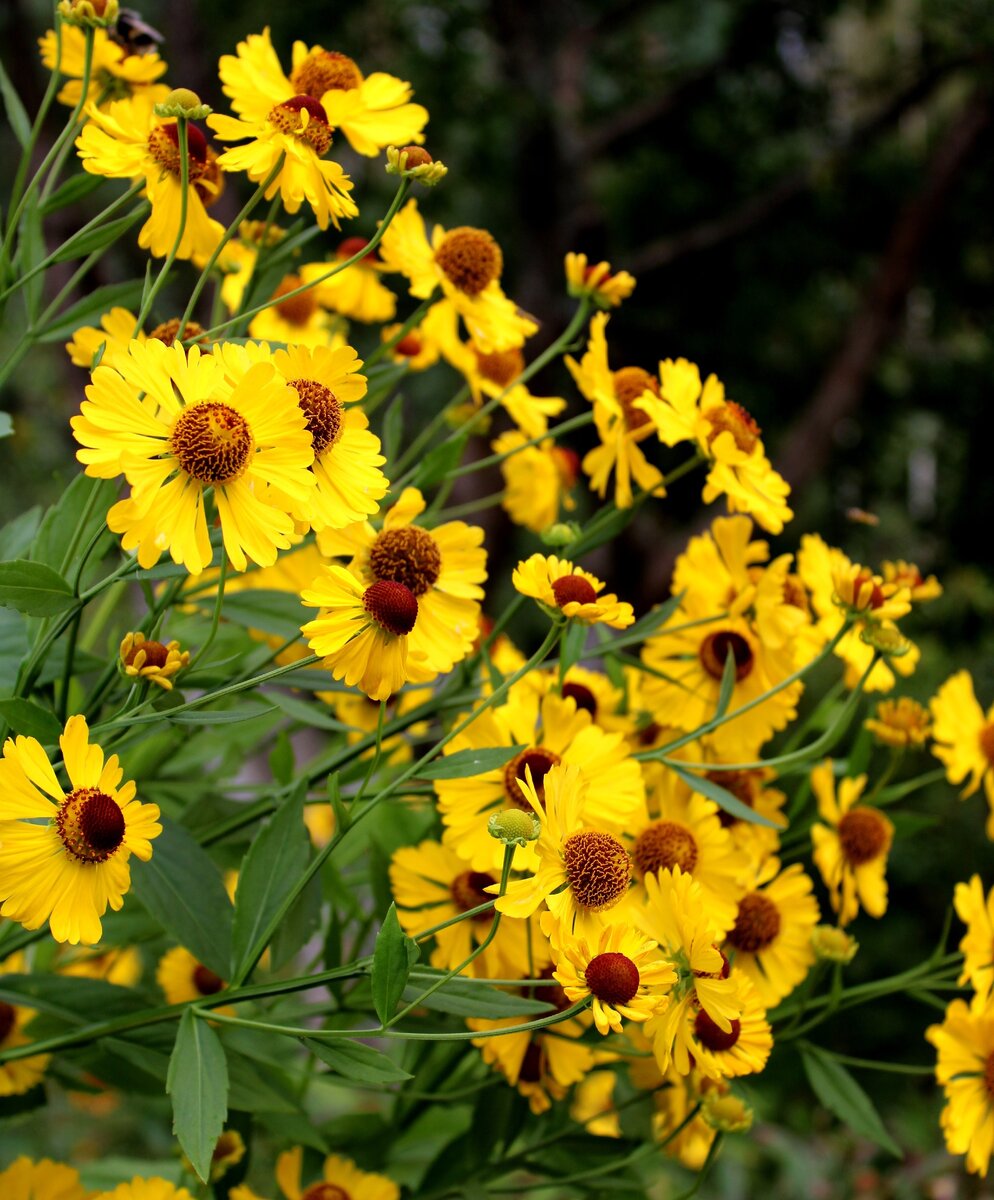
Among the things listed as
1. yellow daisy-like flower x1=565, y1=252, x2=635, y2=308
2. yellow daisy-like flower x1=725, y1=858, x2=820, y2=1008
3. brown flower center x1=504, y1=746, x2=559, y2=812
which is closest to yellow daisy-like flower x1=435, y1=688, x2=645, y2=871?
brown flower center x1=504, y1=746, x2=559, y2=812

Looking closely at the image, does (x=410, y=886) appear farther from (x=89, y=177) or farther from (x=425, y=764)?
(x=89, y=177)

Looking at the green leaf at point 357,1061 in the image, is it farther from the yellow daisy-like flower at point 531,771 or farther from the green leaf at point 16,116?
the green leaf at point 16,116

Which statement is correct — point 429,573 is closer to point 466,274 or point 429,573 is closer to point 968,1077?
point 466,274

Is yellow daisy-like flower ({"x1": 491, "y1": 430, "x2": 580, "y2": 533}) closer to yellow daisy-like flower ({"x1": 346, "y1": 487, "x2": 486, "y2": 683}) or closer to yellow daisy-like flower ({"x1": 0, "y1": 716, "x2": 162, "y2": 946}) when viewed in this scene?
yellow daisy-like flower ({"x1": 346, "y1": 487, "x2": 486, "y2": 683})

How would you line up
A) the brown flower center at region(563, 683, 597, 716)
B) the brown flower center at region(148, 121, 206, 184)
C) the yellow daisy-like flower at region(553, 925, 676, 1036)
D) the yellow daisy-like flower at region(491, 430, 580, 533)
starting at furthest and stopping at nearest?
the yellow daisy-like flower at region(491, 430, 580, 533)
the brown flower center at region(563, 683, 597, 716)
the brown flower center at region(148, 121, 206, 184)
the yellow daisy-like flower at region(553, 925, 676, 1036)

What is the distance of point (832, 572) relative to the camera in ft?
1.93

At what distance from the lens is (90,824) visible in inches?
15.8

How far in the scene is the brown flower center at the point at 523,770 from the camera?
1.72 ft

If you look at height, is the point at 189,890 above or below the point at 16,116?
below

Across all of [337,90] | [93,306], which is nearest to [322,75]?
[337,90]

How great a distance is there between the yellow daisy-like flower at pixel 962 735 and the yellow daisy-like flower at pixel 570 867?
33cm

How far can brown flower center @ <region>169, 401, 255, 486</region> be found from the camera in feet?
1.33

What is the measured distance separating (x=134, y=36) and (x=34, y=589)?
1.06 feet

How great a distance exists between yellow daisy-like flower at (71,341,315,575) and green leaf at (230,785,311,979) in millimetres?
124
